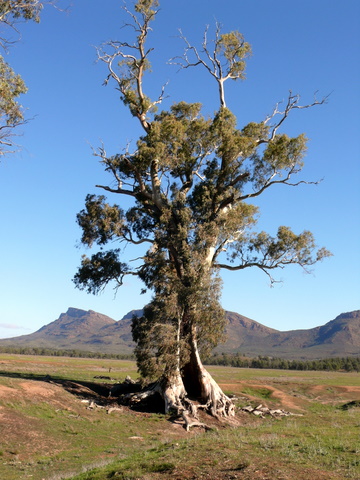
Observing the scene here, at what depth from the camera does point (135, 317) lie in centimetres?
3000

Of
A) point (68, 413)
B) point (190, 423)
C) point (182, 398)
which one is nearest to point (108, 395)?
point (182, 398)

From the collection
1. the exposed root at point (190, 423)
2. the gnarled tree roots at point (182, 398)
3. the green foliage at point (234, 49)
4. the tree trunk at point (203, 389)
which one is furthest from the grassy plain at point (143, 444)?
the green foliage at point (234, 49)

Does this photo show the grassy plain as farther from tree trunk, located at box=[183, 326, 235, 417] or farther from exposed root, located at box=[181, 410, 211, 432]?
tree trunk, located at box=[183, 326, 235, 417]

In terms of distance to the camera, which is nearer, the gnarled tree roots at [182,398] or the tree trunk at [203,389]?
the gnarled tree roots at [182,398]

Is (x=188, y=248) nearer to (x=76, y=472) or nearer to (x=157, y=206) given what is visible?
(x=157, y=206)

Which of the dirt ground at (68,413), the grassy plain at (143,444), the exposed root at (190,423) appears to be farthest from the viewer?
the exposed root at (190,423)

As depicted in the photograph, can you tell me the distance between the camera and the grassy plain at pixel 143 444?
11219 millimetres

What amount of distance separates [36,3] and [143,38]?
51.8 feet

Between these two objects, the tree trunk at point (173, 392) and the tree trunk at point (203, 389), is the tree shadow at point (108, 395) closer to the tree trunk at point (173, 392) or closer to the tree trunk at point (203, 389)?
the tree trunk at point (173, 392)

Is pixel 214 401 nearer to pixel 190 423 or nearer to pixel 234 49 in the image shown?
pixel 190 423

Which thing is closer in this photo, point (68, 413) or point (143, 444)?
point (143, 444)

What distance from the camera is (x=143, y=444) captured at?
19.1 meters

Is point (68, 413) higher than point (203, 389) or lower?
lower

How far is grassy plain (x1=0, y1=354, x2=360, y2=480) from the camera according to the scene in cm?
1122
